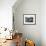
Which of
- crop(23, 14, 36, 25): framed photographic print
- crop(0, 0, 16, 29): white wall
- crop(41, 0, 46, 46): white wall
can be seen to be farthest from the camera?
crop(23, 14, 36, 25): framed photographic print

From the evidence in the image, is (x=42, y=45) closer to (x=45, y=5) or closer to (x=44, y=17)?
(x=44, y=17)

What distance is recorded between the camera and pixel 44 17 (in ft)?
16.9

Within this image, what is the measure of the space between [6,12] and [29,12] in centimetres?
143

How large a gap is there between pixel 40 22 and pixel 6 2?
199 cm

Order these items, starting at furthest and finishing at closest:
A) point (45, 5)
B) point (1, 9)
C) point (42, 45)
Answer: point (42, 45)
point (45, 5)
point (1, 9)

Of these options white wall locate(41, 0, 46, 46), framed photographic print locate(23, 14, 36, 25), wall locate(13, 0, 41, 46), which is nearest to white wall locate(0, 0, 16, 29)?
wall locate(13, 0, 41, 46)

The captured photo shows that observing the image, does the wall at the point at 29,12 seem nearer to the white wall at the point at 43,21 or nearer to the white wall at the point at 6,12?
the white wall at the point at 43,21

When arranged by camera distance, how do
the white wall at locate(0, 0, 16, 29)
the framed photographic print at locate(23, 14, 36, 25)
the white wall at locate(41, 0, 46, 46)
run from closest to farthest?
the white wall at locate(0, 0, 16, 29)
the white wall at locate(41, 0, 46, 46)
the framed photographic print at locate(23, 14, 36, 25)

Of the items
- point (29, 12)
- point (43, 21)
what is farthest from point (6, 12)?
point (43, 21)

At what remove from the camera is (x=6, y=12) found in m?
4.52

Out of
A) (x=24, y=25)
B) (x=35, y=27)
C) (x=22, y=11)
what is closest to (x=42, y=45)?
(x=35, y=27)

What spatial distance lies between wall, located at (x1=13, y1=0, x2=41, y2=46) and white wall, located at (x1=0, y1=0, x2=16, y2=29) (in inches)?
41.8

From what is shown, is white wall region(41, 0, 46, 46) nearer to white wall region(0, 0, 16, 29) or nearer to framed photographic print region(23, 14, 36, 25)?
A: framed photographic print region(23, 14, 36, 25)

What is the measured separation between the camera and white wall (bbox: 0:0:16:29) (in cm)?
451
